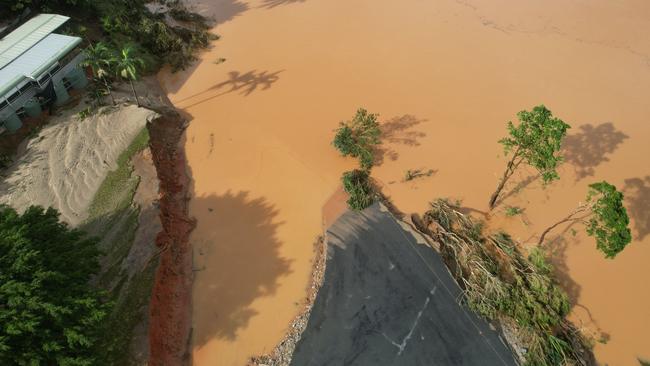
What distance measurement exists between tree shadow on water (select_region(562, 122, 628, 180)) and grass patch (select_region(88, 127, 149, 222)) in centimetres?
2070

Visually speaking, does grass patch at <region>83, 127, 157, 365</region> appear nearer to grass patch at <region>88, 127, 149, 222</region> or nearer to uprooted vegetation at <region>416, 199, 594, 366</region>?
grass patch at <region>88, 127, 149, 222</region>

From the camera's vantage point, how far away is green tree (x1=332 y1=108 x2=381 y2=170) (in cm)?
2073

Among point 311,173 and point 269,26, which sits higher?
point 269,26

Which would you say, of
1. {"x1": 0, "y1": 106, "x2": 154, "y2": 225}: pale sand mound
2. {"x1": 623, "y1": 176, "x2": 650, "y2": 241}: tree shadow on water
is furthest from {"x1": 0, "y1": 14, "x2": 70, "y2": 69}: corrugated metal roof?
{"x1": 623, "y1": 176, "x2": 650, "y2": 241}: tree shadow on water

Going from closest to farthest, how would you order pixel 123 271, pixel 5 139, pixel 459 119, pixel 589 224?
pixel 589 224 → pixel 123 271 → pixel 5 139 → pixel 459 119

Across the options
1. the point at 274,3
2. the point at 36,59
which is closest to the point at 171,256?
the point at 36,59

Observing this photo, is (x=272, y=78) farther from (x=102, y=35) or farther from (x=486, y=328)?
(x=486, y=328)

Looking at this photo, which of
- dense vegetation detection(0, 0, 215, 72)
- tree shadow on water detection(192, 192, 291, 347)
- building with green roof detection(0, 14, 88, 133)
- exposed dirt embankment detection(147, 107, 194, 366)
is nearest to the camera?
exposed dirt embankment detection(147, 107, 194, 366)

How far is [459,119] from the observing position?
2316 cm

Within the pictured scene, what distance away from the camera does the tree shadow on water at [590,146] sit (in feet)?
68.2

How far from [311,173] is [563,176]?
473 inches

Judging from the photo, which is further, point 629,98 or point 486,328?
point 629,98

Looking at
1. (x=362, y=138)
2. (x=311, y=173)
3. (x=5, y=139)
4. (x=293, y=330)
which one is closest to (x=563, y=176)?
(x=362, y=138)

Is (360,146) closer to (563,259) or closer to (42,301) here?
(563,259)
